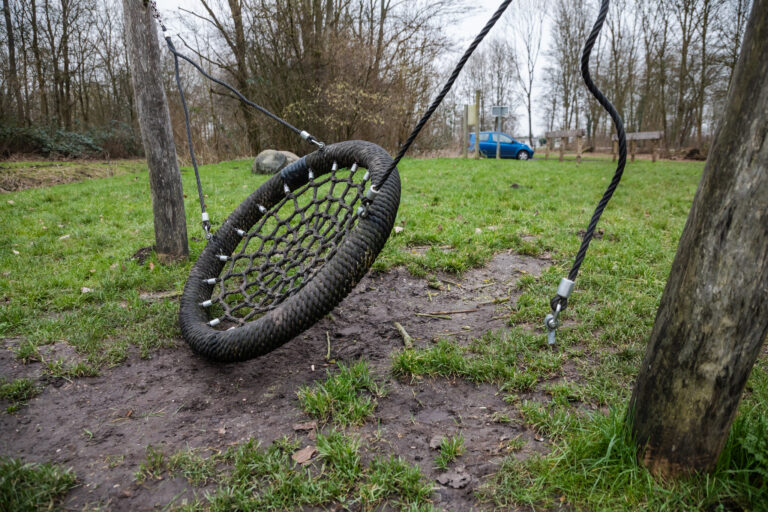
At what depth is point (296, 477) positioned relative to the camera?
1.73 metres

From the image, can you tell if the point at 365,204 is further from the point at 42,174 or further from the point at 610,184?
the point at 42,174

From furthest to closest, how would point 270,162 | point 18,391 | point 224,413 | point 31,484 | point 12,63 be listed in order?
point 12,63
point 270,162
point 18,391
point 224,413
point 31,484

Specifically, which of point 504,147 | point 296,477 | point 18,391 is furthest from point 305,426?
point 504,147

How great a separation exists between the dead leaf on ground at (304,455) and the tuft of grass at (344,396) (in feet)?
0.62

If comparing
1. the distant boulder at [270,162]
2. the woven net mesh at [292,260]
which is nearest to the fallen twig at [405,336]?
the woven net mesh at [292,260]

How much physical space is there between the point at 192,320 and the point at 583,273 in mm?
3100

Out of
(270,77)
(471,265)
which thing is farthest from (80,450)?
(270,77)

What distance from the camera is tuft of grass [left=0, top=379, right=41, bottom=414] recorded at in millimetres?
2270

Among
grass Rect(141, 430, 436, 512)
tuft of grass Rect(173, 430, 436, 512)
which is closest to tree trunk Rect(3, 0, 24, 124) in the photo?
grass Rect(141, 430, 436, 512)

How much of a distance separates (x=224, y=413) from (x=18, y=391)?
111 centimetres

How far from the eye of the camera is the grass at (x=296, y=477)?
1641mm

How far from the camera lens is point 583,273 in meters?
3.84

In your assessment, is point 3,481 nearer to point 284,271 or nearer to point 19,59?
point 284,271

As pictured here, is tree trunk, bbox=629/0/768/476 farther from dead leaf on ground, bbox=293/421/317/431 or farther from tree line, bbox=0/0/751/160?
tree line, bbox=0/0/751/160
